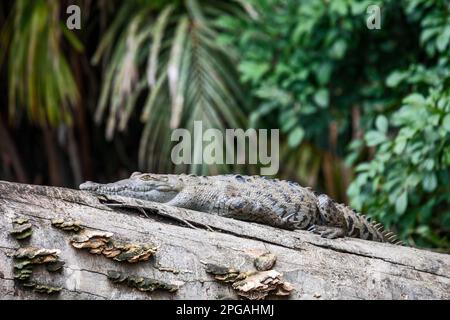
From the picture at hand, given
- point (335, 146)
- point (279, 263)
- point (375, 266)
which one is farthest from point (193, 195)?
point (335, 146)

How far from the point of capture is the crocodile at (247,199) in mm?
4797

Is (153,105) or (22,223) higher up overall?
(153,105)

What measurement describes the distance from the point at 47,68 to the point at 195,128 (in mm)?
1835

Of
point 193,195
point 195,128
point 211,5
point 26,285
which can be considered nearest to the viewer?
point 26,285

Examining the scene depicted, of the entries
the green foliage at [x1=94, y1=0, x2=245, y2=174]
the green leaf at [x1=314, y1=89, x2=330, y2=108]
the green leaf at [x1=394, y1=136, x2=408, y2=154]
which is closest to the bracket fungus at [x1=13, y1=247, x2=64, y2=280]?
the green leaf at [x1=394, y1=136, x2=408, y2=154]

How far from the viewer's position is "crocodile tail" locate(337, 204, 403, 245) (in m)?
5.21

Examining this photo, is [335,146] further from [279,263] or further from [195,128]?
[279,263]

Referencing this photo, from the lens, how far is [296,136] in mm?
8273

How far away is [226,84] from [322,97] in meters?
1.58

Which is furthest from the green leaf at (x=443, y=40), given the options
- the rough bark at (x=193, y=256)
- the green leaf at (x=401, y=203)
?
the rough bark at (x=193, y=256)

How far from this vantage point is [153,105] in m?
9.10

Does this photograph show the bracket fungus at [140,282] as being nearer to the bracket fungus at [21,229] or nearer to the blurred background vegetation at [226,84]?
the bracket fungus at [21,229]

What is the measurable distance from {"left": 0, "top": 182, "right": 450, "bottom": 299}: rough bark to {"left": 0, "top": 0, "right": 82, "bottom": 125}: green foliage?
5210 mm
